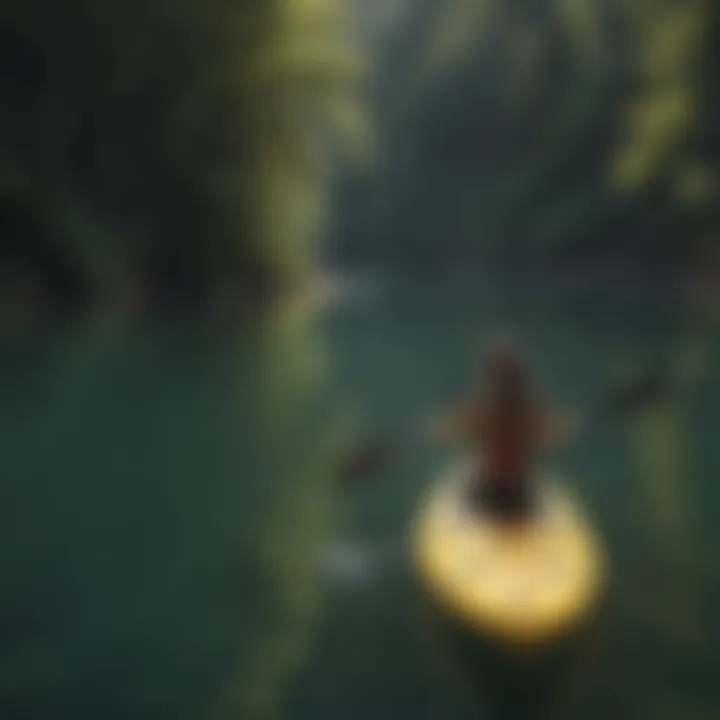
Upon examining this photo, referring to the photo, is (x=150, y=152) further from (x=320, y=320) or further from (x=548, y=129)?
(x=548, y=129)

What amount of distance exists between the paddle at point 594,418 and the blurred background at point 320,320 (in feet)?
0.03

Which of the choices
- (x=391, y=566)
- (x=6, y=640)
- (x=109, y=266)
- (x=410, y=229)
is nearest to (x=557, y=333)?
(x=410, y=229)

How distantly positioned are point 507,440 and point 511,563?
15 cm

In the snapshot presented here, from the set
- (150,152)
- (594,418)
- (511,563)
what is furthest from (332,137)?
(511,563)

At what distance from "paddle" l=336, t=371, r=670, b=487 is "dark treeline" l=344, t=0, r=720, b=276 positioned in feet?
0.80

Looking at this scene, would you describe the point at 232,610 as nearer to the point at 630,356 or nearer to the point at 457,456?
the point at 457,456

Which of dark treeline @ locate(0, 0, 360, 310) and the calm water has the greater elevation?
dark treeline @ locate(0, 0, 360, 310)

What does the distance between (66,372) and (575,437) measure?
94 cm

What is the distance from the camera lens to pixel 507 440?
1.23 m

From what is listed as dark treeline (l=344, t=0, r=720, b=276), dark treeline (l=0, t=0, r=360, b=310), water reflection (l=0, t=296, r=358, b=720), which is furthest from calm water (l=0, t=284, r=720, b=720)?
dark treeline (l=0, t=0, r=360, b=310)

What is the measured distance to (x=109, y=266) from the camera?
2.11 m

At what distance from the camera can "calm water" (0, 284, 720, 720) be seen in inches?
42.3

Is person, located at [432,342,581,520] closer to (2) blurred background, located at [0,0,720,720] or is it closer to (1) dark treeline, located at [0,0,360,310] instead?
(2) blurred background, located at [0,0,720,720]

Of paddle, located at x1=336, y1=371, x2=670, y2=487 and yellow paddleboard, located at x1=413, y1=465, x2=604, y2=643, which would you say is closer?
yellow paddleboard, located at x1=413, y1=465, x2=604, y2=643
